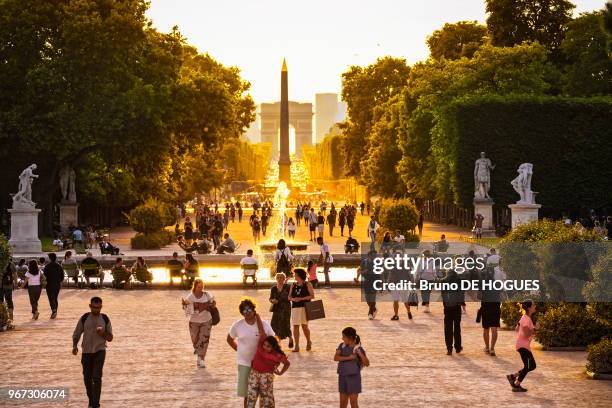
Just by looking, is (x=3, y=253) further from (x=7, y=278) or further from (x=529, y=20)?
(x=529, y=20)

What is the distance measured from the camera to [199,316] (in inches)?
821

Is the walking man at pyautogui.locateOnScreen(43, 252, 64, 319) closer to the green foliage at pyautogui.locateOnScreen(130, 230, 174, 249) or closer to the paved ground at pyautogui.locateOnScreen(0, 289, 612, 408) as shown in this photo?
the paved ground at pyautogui.locateOnScreen(0, 289, 612, 408)

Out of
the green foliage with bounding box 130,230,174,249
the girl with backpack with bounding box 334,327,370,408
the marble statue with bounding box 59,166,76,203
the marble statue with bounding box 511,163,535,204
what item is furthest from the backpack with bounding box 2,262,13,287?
the marble statue with bounding box 59,166,76,203

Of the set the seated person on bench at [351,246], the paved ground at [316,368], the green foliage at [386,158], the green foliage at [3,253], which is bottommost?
the paved ground at [316,368]

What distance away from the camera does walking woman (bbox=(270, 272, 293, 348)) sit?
21969 millimetres

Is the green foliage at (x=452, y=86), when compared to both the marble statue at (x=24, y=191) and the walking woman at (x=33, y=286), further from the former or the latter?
the walking woman at (x=33, y=286)

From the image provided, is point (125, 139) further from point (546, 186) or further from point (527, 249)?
point (527, 249)

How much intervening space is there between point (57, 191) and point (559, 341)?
51996 mm

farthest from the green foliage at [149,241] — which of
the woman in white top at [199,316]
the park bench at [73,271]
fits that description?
the woman in white top at [199,316]

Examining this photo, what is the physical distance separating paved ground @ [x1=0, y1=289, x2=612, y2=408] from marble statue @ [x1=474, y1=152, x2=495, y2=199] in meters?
37.6

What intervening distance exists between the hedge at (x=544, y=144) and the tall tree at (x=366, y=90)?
1422 inches

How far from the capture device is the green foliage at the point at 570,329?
77.2 ft

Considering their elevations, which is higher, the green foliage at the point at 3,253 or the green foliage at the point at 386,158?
the green foliage at the point at 386,158

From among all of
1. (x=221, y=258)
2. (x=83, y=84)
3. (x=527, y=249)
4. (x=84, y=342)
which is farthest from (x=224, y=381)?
(x=83, y=84)
